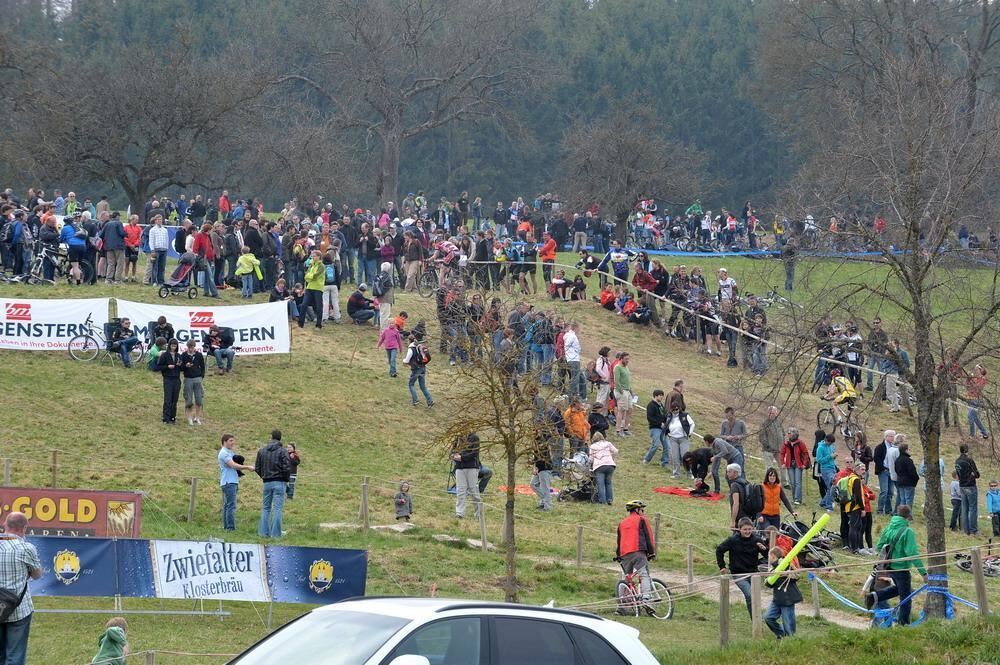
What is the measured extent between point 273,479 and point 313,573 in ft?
16.2

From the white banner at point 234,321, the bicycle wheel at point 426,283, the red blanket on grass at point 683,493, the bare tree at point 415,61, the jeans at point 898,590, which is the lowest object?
the red blanket on grass at point 683,493

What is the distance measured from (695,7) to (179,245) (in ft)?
203

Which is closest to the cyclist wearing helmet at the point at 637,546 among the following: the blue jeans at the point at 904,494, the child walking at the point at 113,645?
the child walking at the point at 113,645

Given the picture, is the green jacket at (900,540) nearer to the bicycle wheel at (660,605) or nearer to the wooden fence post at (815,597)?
the wooden fence post at (815,597)

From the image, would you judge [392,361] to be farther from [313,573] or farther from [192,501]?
[313,573]

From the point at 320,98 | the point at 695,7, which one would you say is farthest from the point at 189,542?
the point at 695,7

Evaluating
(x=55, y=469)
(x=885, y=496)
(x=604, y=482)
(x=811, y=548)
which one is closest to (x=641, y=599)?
(x=811, y=548)

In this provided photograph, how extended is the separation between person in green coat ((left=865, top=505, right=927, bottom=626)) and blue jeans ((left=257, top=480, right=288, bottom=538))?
9213mm

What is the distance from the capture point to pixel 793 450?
1083 inches

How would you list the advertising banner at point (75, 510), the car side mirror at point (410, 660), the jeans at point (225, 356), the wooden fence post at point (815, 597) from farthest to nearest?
1. the jeans at point (225, 356)
2. the wooden fence post at point (815, 597)
3. the advertising banner at point (75, 510)
4. the car side mirror at point (410, 660)

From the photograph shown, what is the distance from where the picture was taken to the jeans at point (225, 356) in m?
31.8

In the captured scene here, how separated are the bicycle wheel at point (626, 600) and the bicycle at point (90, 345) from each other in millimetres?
16190

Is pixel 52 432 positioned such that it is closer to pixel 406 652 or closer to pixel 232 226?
pixel 232 226

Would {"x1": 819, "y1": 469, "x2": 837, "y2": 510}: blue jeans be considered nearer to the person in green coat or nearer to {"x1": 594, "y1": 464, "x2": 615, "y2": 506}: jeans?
{"x1": 594, "y1": 464, "x2": 615, "y2": 506}: jeans
